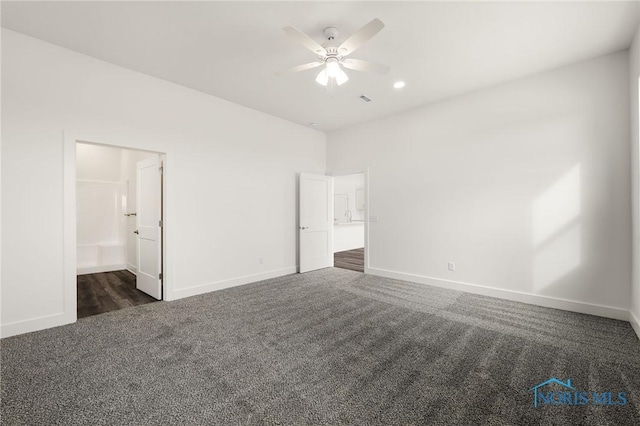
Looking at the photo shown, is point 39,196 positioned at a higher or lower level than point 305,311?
higher

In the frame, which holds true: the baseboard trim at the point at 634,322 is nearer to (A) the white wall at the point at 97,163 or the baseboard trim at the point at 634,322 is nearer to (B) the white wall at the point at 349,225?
(B) the white wall at the point at 349,225

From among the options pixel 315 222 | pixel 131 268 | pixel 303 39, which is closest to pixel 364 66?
pixel 303 39

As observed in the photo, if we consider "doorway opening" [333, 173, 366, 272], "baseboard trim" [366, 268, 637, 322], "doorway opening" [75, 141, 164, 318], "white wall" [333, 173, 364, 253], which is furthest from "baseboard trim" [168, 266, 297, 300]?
"white wall" [333, 173, 364, 253]

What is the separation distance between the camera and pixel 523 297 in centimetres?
378

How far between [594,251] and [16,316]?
21.3 ft

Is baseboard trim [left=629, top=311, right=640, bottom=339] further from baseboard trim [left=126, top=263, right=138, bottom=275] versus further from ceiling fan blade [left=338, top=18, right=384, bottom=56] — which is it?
baseboard trim [left=126, top=263, right=138, bottom=275]

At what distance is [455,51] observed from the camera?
10.2ft

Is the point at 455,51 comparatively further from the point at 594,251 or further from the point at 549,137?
the point at 594,251

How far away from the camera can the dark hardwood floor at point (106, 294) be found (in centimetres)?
368

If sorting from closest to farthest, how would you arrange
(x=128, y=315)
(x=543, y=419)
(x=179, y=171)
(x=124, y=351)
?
(x=543, y=419)
(x=124, y=351)
(x=128, y=315)
(x=179, y=171)

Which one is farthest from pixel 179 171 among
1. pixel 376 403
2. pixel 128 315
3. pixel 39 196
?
pixel 376 403

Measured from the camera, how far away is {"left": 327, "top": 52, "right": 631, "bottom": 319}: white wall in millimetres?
3211

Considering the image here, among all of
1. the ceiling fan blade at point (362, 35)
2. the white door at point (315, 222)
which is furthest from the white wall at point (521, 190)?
the ceiling fan blade at point (362, 35)

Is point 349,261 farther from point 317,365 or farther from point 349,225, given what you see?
point 317,365
